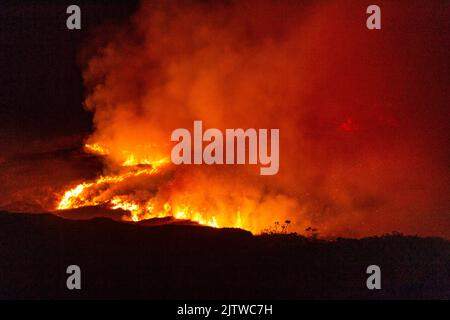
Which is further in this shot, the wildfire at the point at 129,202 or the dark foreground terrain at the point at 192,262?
the wildfire at the point at 129,202

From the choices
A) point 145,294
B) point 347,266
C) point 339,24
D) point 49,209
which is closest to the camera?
point 145,294

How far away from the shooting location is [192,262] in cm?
1088

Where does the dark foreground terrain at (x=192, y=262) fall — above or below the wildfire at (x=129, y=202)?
below

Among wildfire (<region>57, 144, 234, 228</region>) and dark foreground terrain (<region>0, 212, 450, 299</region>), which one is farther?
wildfire (<region>57, 144, 234, 228</region>)

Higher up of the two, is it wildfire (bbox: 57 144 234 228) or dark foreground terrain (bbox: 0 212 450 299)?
wildfire (bbox: 57 144 234 228)

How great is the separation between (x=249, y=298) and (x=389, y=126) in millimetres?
6616

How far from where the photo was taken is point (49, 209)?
13.4m

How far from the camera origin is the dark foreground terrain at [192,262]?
34.6 ft

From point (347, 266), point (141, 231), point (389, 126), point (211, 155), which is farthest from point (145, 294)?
point (389, 126)

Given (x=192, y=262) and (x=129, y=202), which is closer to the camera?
(x=192, y=262)

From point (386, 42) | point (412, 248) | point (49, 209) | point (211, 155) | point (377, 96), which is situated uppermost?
point (386, 42)

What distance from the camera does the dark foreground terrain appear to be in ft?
34.6

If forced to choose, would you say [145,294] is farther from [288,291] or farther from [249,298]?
[288,291]

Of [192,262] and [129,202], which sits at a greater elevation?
[129,202]
